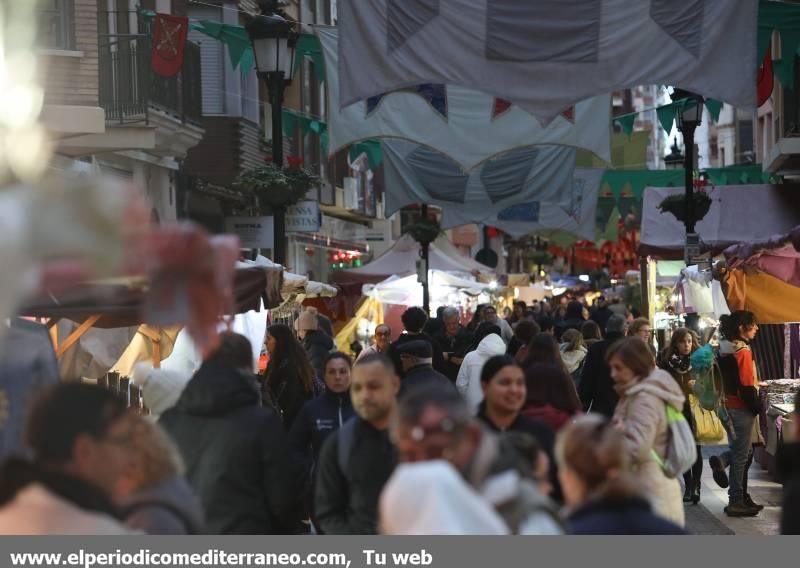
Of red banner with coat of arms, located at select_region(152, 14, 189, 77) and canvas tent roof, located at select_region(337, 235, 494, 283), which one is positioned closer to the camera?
red banner with coat of arms, located at select_region(152, 14, 189, 77)

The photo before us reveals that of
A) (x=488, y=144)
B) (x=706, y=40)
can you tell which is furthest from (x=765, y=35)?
(x=706, y=40)

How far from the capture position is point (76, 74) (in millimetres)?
18625

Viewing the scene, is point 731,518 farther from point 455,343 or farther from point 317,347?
point 455,343

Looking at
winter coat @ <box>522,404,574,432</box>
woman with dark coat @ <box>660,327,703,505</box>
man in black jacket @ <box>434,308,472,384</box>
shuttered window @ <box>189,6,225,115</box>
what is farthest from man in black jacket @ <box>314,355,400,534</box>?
shuttered window @ <box>189,6,225,115</box>

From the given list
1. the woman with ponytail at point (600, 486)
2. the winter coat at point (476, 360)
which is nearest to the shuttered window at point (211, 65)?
the winter coat at point (476, 360)

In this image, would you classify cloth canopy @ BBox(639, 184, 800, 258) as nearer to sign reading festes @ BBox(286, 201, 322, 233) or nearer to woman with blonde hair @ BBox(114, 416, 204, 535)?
sign reading festes @ BBox(286, 201, 322, 233)

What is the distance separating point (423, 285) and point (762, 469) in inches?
538

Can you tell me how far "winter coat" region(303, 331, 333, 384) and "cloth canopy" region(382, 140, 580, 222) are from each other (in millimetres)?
8692

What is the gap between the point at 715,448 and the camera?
20.9 m

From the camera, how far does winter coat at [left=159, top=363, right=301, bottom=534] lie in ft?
21.8

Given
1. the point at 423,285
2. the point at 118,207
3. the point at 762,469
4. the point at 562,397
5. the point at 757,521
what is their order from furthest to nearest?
the point at 423,285, the point at 762,469, the point at 757,521, the point at 562,397, the point at 118,207

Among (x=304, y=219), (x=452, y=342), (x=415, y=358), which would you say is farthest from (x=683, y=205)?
(x=415, y=358)

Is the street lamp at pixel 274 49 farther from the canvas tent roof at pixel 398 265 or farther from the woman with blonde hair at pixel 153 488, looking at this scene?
the canvas tent roof at pixel 398 265

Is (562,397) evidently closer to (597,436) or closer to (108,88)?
(597,436)
